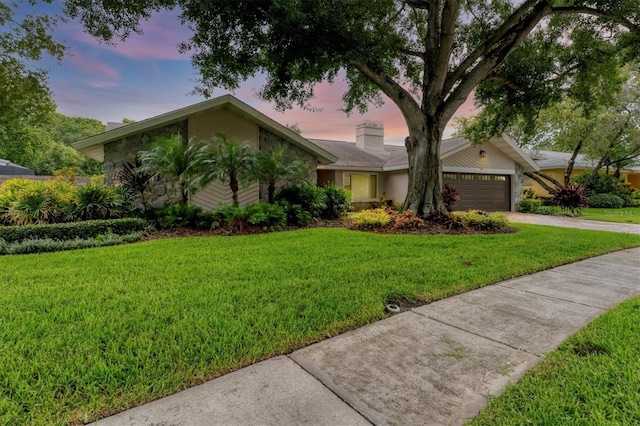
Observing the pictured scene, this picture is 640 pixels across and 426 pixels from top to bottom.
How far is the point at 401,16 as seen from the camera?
10.6m

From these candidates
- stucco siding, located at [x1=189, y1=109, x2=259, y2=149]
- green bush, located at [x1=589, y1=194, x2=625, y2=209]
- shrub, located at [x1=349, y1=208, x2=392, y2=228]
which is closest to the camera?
shrub, located at [x1=349, y1=208, x2=392, y2=228]

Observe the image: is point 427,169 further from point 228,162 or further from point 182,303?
point 182,303

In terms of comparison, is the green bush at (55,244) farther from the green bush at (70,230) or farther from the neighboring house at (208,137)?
the neighboring house at (208,137)

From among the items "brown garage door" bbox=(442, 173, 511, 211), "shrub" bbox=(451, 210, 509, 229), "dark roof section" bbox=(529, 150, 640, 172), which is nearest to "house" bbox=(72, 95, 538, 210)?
"brown garage door" bbox=(442, 173, 511, 211)

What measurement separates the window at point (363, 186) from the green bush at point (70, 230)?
1086cm

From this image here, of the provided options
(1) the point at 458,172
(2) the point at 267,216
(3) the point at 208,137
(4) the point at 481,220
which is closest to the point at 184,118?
(3) the point at 208,137

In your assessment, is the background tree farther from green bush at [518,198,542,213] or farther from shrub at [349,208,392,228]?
green bush at [518,198,542,213]

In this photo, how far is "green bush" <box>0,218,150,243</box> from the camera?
671 cm

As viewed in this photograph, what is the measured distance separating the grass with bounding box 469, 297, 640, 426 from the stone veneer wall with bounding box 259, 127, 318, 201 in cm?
1009

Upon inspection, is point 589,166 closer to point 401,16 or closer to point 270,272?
point 401,16

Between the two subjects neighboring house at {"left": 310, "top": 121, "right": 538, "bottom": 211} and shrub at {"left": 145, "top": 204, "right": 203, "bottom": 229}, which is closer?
shrub at {"left": 145, "top": 204, "right": 203, "bottom": 229}

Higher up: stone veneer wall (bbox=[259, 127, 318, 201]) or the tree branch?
the tree branch

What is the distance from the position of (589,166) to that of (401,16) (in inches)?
881

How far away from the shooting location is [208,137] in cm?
1094
